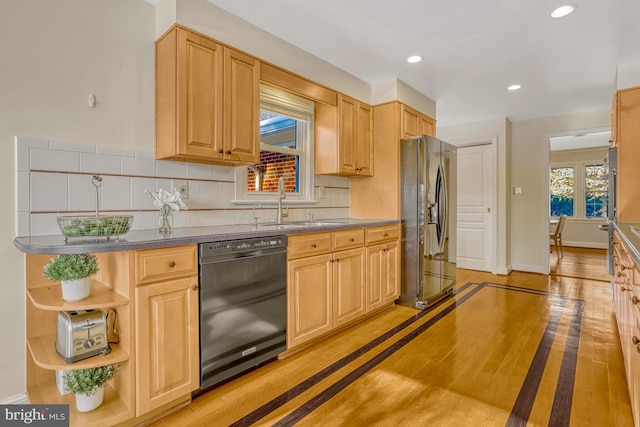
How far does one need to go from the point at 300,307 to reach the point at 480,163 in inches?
171

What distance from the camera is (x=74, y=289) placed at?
1.55 metres

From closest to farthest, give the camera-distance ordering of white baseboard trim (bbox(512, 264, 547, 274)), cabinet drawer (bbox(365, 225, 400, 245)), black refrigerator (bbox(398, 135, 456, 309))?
cabinet drawer (bbox(365, 225, 400, 245))
black refrigerator (bbox(398, 135, 456, 309))
white baseboard trim (bbox(512, 264, 547, 274))

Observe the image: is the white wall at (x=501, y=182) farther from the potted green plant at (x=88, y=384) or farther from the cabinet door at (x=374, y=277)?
the potted green plant at (x=88, y=384)

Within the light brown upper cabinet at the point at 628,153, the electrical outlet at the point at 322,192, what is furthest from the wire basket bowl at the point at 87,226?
the light brown upper cabinet at the point at 628,153

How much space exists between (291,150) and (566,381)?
2790 millimetres

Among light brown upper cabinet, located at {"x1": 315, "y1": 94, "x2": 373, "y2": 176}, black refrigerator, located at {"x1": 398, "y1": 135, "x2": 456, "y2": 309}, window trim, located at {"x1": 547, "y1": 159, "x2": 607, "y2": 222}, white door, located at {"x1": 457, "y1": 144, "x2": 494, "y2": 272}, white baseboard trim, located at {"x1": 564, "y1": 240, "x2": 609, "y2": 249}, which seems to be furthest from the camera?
window trim, located at {"x1": 547, "y1": 159, "x2": 607, "y2": 222}

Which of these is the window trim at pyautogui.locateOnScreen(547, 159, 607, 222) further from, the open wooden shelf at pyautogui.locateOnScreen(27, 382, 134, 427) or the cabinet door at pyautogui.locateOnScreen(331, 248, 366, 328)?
the open wooden shelf at pyautogui.locateOnScreen(27, 382, 134, 427)

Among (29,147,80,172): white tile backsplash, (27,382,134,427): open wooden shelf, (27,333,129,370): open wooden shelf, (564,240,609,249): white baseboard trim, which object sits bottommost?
A: (27,382,134,427): open wooden shelf

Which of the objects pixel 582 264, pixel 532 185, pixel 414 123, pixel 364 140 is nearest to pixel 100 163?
pixel 364 140

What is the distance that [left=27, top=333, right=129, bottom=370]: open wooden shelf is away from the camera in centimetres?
150

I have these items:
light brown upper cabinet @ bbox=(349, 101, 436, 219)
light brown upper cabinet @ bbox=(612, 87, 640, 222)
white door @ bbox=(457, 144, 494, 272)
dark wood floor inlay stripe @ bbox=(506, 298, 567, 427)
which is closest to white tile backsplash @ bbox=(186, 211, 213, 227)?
light brown upper cabinet @ bbox=(349, 101, 436, 219)

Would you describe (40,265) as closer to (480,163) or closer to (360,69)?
(360,69)

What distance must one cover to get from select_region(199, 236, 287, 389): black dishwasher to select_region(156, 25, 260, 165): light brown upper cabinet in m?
0.71

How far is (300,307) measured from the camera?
7.89ft
